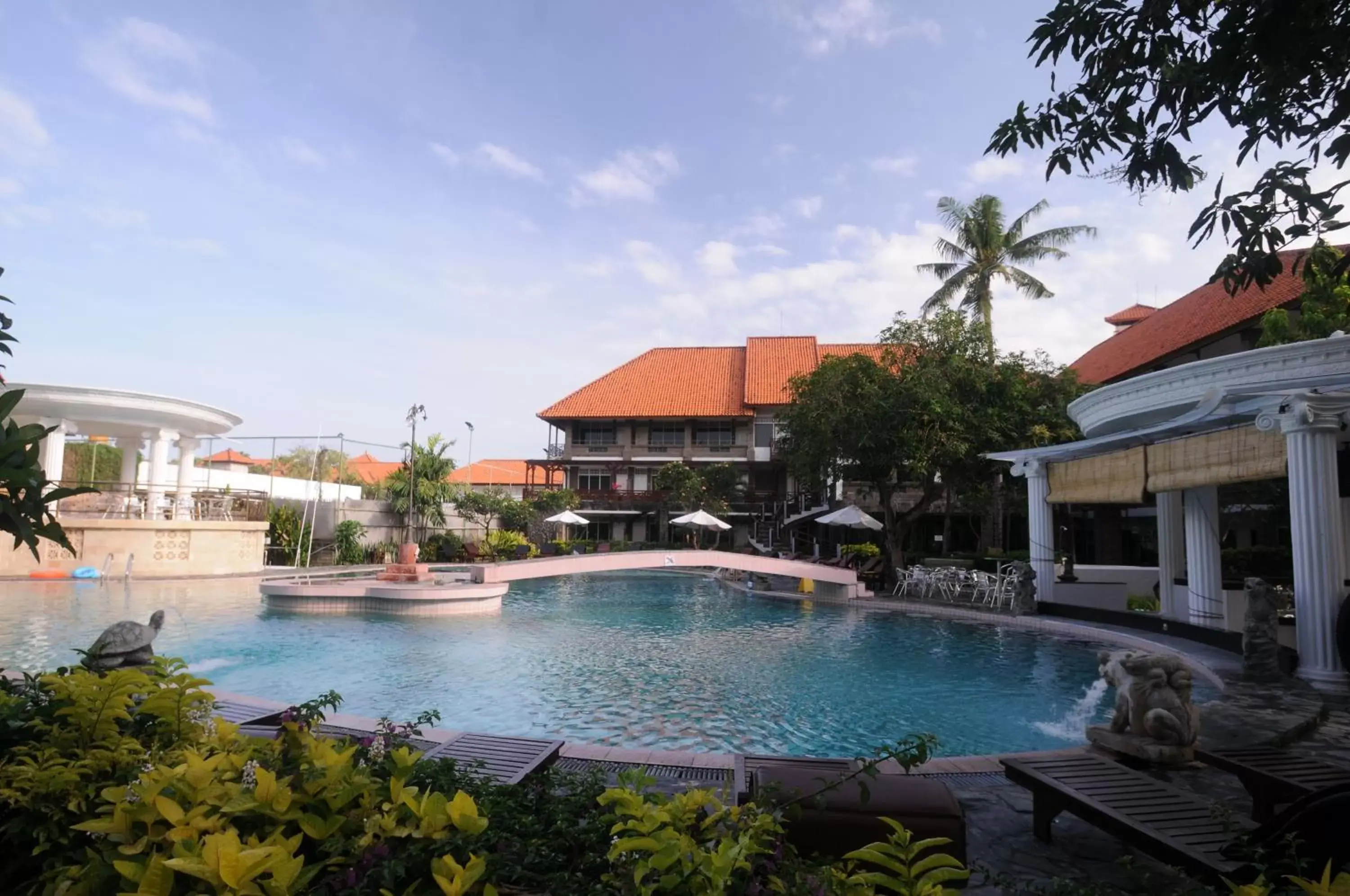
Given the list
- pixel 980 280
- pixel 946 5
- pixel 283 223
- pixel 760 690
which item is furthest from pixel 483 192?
pixel 980 280

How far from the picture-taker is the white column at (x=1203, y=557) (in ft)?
36.9

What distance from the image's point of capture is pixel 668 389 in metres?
40.1

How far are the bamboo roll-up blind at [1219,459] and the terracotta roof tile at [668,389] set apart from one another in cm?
2769

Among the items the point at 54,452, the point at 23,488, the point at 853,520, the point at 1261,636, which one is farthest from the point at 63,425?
the point at 1261,636

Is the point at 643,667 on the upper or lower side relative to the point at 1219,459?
lower

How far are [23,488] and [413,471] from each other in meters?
23.9

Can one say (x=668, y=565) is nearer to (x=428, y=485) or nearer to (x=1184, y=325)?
(x=428, y=485)

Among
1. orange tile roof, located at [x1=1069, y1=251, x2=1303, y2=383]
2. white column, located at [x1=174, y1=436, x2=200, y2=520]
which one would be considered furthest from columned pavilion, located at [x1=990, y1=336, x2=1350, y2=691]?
white column, located at [x1=174, y1=436, x2=200, y2=520]

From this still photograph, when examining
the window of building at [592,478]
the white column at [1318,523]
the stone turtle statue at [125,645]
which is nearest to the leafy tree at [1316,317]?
the white column at [1318,523]

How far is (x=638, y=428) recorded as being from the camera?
130 ft

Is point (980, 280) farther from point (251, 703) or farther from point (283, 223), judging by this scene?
point (251, 703)

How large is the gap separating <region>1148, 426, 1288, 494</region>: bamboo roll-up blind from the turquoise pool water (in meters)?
2.89

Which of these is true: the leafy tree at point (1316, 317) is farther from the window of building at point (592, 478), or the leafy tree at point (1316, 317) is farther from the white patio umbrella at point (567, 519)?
the window of building at point (592, 478)

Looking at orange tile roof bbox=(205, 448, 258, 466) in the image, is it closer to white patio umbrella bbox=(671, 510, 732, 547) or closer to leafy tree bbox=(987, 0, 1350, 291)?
white patio umbrella bbox=(671, 510, 732, 547)
